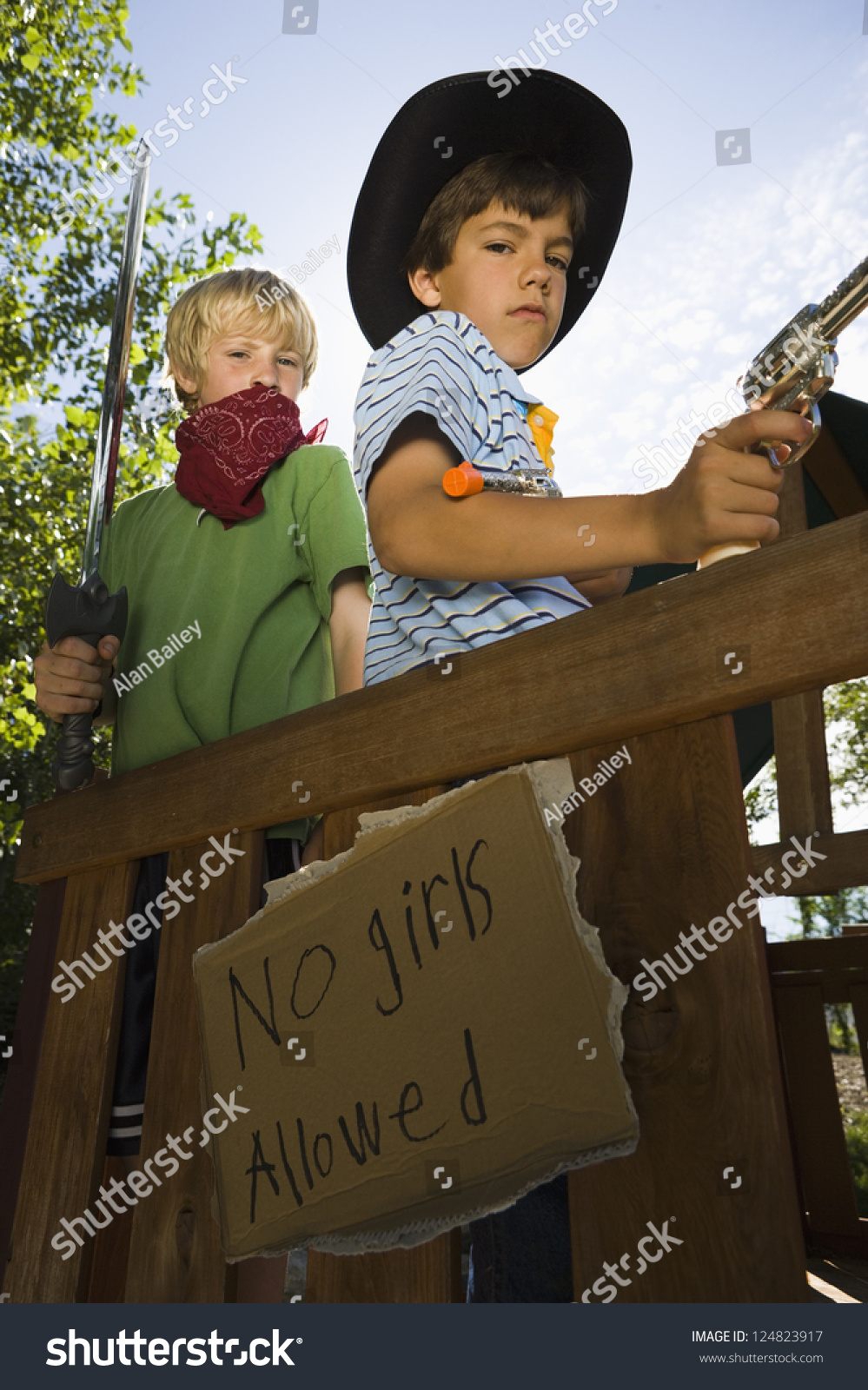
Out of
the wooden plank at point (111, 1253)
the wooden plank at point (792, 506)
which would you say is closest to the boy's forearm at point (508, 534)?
the wooden plank at point (111, 1253)

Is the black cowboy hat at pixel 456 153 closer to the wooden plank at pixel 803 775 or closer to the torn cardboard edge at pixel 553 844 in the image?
the torn cardboard edge at pixel 553 844

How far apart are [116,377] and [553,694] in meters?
1.30

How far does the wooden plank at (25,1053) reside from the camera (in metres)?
1.39

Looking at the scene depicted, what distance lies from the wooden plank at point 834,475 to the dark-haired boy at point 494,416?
2.93 m

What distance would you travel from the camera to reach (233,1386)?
2.74ft

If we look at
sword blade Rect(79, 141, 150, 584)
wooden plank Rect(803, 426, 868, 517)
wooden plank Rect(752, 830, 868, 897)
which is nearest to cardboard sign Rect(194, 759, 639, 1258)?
sword blade Rect(79, 141, 150, 584)

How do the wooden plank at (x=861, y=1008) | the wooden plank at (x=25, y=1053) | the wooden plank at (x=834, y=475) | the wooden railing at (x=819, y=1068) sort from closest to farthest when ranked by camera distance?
the wooden plank at (x=25, y=1053)
the wooden railing at (x=819, y=1068)
the wooden plank at (x=861, y=1008)
the wooden plank at (x=834, y=475)

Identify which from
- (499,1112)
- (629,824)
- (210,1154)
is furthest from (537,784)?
(210,1154)

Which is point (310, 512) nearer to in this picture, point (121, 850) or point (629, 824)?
point (121, 850)

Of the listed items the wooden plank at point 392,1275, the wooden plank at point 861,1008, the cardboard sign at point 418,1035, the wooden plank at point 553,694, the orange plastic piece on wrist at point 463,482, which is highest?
the wooden plank at point 861,1008

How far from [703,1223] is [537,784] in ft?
1.19

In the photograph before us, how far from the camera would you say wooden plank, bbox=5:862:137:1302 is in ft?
4.05

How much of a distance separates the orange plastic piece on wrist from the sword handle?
2.42 ft

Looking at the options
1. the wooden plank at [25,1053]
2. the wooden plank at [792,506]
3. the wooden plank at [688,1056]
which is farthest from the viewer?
the wooden plank at [792,506]
